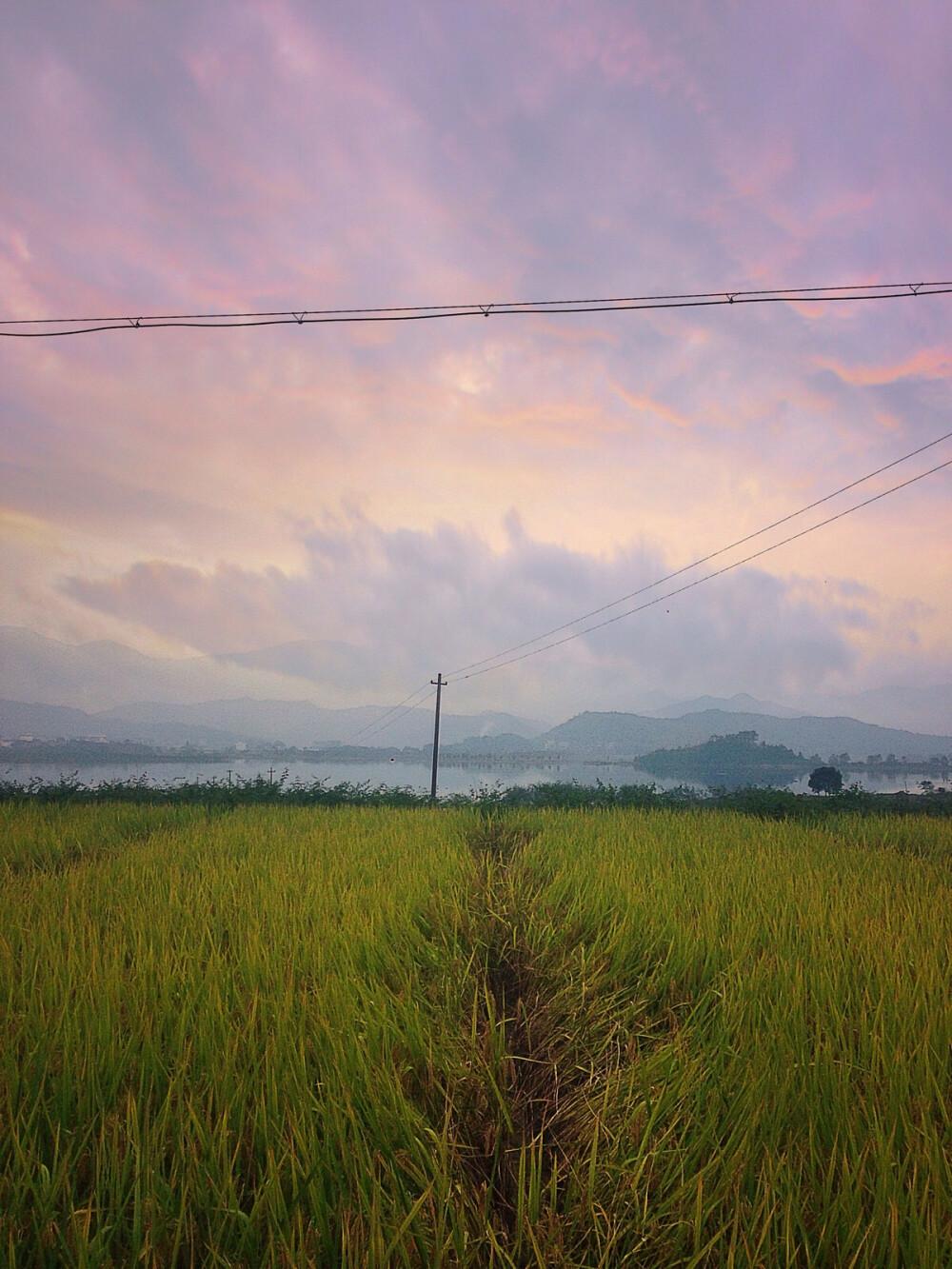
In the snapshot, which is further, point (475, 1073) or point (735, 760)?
point (735, 760)

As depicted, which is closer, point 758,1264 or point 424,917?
point 758,1264

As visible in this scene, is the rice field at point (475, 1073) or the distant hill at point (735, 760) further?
the distant hill at point (735, 760)

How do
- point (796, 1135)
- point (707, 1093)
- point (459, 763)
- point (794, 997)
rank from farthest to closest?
1. point (459, 763)
2. point (794, 997)
3. point (707, 1093)
4. point (796, 1135)

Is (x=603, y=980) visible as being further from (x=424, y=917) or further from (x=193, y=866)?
(x=193, y=866)

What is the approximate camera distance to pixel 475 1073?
214 centimetres

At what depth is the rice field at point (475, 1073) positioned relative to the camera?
4.84 feet

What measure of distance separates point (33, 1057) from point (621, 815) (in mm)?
8429

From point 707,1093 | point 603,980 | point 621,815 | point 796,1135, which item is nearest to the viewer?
point 796,1135

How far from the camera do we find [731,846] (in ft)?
22.7

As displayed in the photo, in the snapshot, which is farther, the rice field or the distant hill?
the distant hill

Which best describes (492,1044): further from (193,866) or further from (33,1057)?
(193,866)

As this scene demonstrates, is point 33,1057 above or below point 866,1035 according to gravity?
below

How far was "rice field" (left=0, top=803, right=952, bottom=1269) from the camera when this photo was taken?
4.84 feet

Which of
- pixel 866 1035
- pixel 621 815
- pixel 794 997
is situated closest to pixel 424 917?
pixel 794 997
